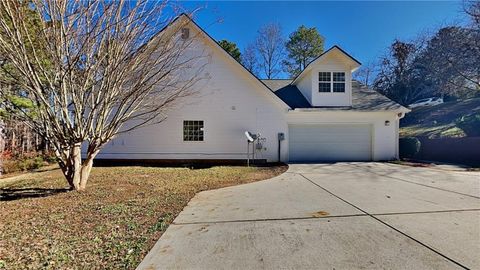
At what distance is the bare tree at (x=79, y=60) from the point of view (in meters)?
5.32

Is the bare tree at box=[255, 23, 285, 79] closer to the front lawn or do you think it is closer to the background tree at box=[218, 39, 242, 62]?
the background tree at box=[218, 39, 242, 62]

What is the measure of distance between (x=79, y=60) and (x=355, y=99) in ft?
42.3

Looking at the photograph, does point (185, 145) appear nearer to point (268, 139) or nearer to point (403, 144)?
point (268, 139)

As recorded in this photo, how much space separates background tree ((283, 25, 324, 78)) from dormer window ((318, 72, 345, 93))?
13123 millimetres

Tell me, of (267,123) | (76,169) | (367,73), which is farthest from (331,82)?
(367,73)

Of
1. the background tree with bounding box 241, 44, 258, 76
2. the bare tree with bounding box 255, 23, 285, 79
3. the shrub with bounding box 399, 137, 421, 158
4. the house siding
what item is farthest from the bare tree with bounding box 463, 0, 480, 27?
the background tree with bounding box 241, 44, 258, 76

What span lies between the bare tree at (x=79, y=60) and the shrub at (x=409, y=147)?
548 inches

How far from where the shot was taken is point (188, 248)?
11.1 feet

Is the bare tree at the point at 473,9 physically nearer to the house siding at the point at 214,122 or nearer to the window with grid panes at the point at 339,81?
the window with grid panes at the point at 339,81

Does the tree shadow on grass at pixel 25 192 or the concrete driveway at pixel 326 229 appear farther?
the tree shadow on grass at pixel 25 192

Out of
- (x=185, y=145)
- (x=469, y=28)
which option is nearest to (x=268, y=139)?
(x=185, y=145)

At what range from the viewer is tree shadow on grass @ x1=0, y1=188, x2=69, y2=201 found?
6246mm

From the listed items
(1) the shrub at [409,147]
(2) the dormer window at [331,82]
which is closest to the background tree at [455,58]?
(1) the shrub at [409,147]

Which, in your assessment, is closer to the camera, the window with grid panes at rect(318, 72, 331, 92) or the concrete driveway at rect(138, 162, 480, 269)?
the concrete driveway at rect(138, 162, 480, 269)
